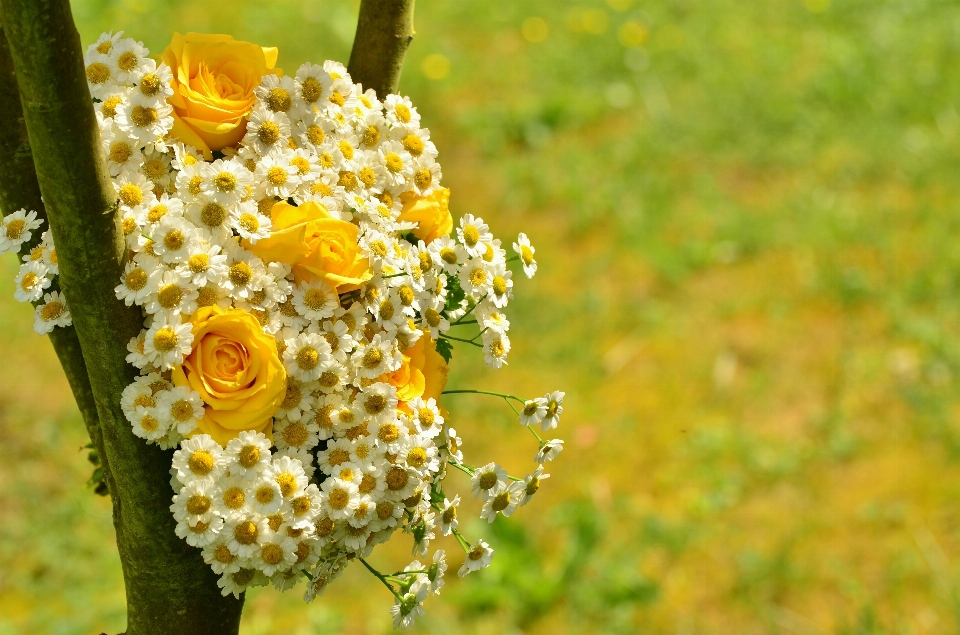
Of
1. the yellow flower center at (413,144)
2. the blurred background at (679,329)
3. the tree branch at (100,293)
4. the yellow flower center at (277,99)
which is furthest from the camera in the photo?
the blurred background at (679,329)

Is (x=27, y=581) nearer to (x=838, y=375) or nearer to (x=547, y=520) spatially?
(x=547, y=520)

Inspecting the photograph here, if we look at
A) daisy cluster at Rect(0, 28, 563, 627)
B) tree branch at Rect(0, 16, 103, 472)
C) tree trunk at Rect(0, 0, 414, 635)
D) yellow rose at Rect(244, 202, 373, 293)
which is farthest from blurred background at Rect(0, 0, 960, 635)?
yellow rose at Rect(244, 202, 373, 293)

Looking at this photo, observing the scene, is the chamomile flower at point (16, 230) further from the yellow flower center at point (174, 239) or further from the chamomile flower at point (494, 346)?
the chamomile flower at point (494, 346)

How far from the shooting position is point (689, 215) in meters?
4.43

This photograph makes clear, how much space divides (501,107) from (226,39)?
3.84m

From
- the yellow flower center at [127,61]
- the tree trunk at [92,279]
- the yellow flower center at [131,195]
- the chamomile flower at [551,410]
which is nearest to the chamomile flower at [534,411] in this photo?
the chamomile flower at [551,410]

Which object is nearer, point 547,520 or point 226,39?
point 226,39

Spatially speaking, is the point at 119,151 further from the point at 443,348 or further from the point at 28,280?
the point at 443,348

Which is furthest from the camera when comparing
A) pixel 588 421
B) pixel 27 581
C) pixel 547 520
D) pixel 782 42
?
pixel 782 42

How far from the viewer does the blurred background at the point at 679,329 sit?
3.01 m

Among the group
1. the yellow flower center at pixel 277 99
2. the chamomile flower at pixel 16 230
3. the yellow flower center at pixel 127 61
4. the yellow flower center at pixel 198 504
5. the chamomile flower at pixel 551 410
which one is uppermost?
the yellow flower center at pixel 127 61

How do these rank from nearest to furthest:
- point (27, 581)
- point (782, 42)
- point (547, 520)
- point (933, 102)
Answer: point (27, 581)
point (547, 520)
point (933, 102)
point (782, 42)

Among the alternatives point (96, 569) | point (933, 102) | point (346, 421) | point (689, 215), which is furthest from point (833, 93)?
point (346, 421)

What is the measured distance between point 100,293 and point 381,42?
2.27 ft
